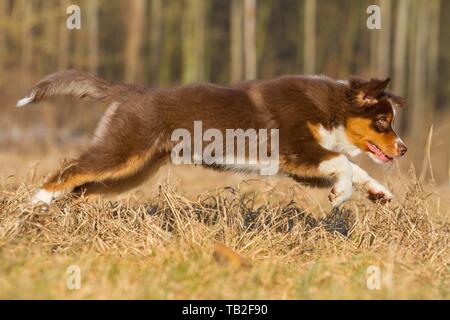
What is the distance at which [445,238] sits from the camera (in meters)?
6.13

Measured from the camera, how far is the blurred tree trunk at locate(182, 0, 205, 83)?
2536 cm

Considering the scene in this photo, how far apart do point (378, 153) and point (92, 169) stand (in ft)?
8.09

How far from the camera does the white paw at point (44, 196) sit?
6.06 metres

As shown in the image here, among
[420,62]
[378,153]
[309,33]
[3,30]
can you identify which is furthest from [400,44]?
[378,153]

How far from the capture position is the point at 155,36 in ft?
87.0

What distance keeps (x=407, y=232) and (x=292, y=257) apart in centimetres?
105

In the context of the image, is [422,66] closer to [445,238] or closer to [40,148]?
[40,148]

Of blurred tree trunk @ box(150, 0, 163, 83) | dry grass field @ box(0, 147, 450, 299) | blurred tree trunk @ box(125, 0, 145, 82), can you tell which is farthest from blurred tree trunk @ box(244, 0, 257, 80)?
dry grass field @ box(0, 147, 450, 299)

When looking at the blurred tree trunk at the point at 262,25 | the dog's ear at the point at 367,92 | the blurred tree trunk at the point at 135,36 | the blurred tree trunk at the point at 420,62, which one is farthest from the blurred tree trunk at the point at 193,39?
the dog's ear at the point at 367,92

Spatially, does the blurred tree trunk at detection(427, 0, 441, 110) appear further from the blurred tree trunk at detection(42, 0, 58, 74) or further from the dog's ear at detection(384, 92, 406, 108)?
the dog's ear at detection(384, 92, 406, 108)

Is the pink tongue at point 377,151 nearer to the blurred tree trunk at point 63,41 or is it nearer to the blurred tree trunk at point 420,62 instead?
the blurred tree trunk at point 63,41

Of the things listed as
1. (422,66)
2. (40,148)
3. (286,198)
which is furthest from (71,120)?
(286,198)

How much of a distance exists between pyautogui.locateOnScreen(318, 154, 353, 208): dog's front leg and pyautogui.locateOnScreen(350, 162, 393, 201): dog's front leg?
0.56 feet

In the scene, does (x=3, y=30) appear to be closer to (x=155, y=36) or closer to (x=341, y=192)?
(x=155, y=36)
